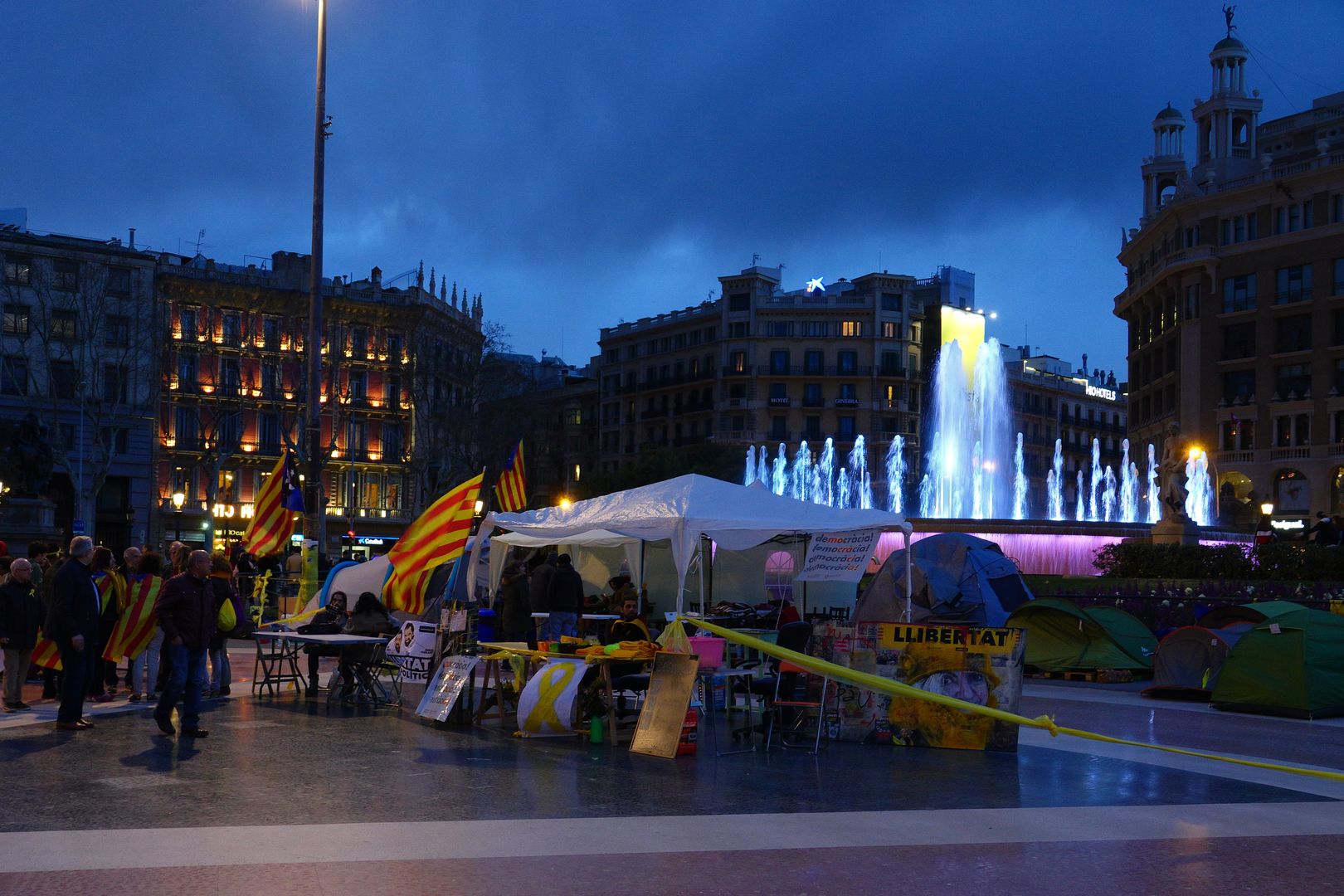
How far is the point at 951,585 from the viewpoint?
22.3 m

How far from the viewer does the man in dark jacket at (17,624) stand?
43.8ft

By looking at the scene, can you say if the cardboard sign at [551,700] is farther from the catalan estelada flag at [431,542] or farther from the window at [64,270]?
the window at [64,270]

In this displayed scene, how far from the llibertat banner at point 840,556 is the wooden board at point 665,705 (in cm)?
663

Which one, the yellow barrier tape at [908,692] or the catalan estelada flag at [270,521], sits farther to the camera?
the catalan estelada flag at [270,521]

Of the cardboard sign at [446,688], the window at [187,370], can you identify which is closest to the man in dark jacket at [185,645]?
the cardboard sign at [446,688]

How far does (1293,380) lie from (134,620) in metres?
61.4

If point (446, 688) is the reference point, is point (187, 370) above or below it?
above

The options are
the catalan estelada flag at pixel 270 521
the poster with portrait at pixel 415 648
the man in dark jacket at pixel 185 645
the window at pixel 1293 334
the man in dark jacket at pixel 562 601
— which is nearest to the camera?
the man in dark jacket at pixel 185 645

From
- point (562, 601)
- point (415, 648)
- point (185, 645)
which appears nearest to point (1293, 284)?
point (562, 601)

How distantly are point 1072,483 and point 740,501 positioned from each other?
306ft

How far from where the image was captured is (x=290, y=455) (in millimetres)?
25734

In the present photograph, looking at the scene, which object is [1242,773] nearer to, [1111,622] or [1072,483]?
[1111,622]

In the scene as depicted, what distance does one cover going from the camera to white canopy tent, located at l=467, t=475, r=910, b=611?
16344 mm

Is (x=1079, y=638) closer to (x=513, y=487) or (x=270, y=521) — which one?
(x=513, y=487)
